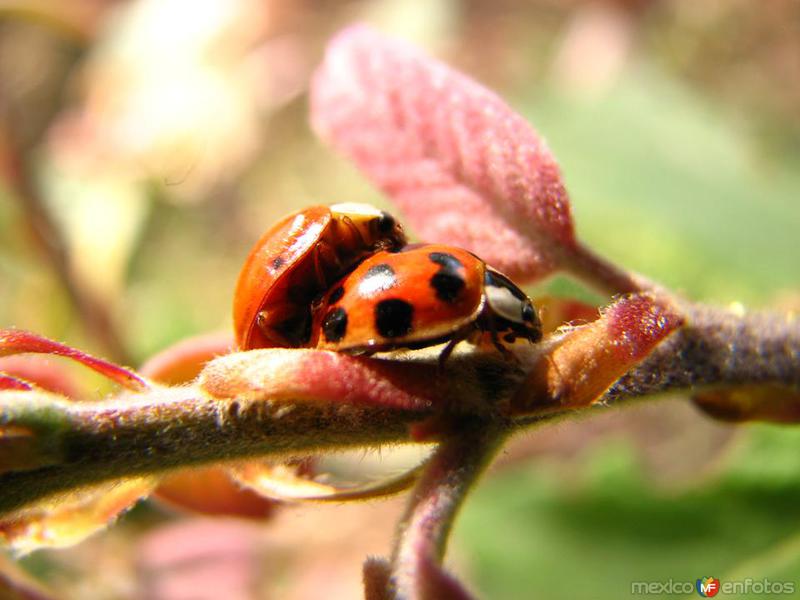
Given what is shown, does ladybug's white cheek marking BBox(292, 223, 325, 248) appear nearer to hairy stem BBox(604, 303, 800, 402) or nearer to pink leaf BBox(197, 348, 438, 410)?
pink leaf BBox(197, 348, 438, 410)

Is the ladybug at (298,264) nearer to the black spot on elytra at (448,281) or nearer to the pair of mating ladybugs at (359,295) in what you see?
the pair of mating ladybugs at (359,295)

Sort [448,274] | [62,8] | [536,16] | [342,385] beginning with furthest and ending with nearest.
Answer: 1. [536,16]
2. [62,8]
3. [448,274]
4. [342,385]

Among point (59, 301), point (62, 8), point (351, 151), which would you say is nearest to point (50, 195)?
point (62, 8)

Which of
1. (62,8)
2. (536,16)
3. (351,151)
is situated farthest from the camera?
(536,16)

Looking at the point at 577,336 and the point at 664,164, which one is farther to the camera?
the point at 664,164

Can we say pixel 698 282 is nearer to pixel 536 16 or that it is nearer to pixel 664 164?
pixel 664 164

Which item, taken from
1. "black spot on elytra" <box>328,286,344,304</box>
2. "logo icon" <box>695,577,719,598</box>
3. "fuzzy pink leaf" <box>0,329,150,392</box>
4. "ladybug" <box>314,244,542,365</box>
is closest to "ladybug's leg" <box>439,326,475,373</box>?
"ladybug" <box>314,244,542,365</box>

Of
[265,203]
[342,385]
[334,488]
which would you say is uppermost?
[342,385]

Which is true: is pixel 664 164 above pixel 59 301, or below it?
above
